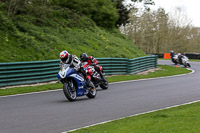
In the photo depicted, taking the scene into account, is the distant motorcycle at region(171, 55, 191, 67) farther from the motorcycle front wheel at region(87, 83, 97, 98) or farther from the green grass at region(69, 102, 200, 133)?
the green grass at region(69, 102, 200, 133)

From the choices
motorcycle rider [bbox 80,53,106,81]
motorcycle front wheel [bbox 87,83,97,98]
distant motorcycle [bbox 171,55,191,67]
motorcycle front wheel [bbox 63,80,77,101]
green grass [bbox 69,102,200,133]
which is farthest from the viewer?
distant motorcycle [bbox 171,55,191,67]

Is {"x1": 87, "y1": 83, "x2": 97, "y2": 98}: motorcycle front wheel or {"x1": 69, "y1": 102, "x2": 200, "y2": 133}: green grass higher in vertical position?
{"x1": 69, "y1": 102, "x2": 200, "y2": 133}: green grass

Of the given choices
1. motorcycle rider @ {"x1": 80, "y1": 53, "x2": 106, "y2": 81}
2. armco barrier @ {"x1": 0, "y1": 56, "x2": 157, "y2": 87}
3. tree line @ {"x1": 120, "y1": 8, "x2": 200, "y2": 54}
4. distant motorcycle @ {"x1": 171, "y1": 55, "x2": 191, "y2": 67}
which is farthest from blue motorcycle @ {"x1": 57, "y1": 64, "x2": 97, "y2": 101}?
tree line @ {"x1": 120, "y1": 8, "x2": 200, "y2": 54}

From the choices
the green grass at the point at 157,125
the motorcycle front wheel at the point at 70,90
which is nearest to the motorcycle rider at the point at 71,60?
the motorcycle front wheel at the point at 70,90

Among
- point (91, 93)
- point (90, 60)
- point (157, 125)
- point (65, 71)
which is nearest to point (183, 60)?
point (90, 60)

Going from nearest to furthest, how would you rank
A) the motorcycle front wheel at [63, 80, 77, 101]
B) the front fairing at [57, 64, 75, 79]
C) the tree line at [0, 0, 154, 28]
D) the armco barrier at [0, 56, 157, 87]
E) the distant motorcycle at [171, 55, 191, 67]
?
1. the front fairing at [57, 64, 75, 79]
2. the motorcycle front wheel at [63, 80, 77, 101]
3. the armco barrier at [0, 56, 157, 87]
4. the distant motorcycle at [171, 55, 191, 67]
5. the tree line at [0, 0, 154, 28]

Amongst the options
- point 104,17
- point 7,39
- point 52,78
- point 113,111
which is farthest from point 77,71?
point 104,17

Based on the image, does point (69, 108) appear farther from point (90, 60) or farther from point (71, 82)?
point (90, 60)

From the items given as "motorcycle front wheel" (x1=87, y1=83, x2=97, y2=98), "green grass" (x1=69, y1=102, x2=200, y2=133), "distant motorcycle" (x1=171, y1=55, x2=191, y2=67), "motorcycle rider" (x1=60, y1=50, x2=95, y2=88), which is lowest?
Answer: "distant motorcycle" (x1=171, y1=55, x2=191, y2=67)

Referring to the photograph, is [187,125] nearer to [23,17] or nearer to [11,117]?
[11,117]

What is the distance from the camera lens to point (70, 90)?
36.3 feet

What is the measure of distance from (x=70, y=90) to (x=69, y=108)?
151cm

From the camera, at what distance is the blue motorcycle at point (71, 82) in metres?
10.7

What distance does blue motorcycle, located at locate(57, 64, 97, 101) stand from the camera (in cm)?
1069
